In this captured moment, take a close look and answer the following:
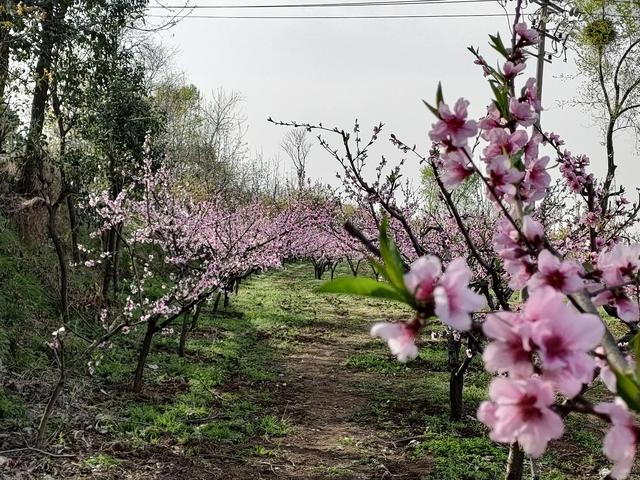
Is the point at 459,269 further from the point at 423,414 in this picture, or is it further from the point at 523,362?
the point at 423,414

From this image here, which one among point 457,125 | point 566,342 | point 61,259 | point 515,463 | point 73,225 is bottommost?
point 515,463

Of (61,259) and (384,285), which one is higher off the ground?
(384,285)

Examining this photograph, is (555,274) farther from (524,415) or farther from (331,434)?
(331,434)

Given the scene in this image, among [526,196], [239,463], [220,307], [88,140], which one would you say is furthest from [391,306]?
[526,196]

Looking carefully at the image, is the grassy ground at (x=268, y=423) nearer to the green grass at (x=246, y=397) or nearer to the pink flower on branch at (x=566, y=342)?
the green grass at (x=246, y=397)

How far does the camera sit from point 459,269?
0.75m

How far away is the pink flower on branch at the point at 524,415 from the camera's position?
2.36ft

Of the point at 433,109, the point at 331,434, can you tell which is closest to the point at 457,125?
the point at 433,109

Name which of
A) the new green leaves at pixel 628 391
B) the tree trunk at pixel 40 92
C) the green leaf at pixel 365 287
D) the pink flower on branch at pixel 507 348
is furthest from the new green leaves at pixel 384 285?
the tree trunk at pixel 40 92

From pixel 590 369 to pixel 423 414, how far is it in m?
6.06

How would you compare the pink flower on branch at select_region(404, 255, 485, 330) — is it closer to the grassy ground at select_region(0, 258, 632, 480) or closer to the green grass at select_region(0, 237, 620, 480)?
the green grass at select_region(0, 237, 620, 480)

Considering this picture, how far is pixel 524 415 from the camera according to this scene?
0.73 meters

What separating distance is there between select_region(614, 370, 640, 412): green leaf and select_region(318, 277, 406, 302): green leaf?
0.26 metres

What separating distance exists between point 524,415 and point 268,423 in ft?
18.1
